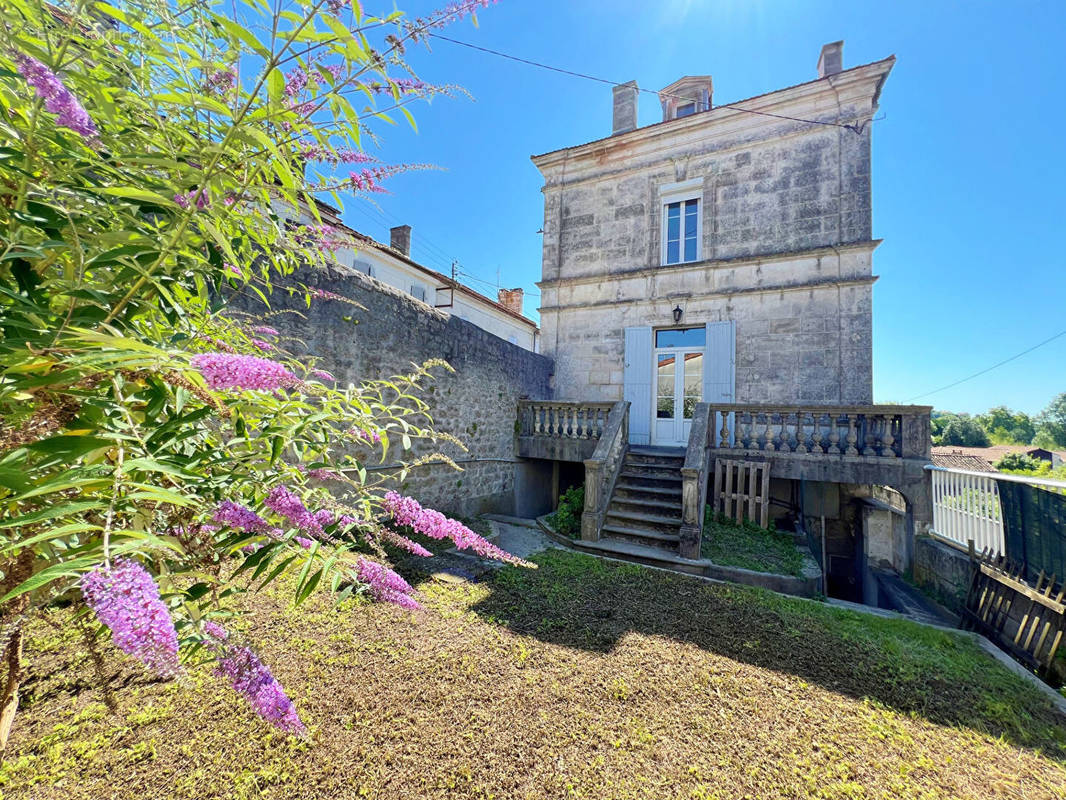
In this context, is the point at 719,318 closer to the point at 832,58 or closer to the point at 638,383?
the point at 638,383

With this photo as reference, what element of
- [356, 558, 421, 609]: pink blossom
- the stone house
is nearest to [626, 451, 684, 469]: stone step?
the stone house

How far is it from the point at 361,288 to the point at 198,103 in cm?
408

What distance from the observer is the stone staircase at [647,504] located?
532 cm

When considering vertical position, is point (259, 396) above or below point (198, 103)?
below

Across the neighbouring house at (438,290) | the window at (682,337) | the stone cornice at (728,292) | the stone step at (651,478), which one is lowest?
the stone step at (651,478)

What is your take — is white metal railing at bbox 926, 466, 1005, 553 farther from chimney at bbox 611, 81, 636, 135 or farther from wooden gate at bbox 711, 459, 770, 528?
chimney at bbox 611, 81, 636, 135

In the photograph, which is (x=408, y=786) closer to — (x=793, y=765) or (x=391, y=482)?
(x=793, y=765)

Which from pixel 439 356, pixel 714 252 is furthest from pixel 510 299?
pixel 439 356

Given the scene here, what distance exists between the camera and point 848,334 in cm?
723

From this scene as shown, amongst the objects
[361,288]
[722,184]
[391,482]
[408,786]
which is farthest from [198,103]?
[722,184]

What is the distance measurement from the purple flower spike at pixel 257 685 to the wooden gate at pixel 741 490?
248 inches

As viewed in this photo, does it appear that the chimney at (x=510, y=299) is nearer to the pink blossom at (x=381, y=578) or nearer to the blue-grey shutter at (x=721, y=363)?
the blue-grey shutter at (x=721, y=363)

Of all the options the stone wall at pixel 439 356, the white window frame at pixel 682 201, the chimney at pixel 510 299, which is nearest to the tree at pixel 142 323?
the stone wall at pixel 439 356

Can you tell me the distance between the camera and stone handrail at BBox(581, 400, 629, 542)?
18.0ft
